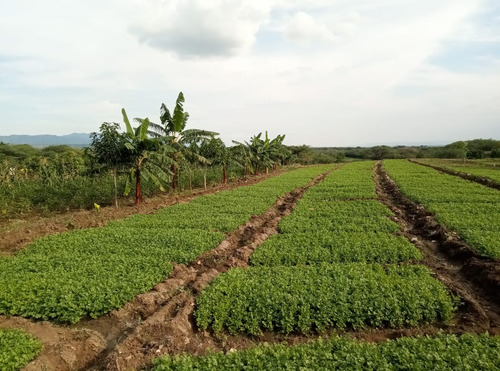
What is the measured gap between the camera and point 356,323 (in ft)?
21.4

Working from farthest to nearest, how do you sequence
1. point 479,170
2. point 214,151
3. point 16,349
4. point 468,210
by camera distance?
point 479,170
point 214,151
point 468,210
point 16,349

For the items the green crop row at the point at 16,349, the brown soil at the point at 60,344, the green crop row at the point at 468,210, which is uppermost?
the green crop row at the point at 468,210

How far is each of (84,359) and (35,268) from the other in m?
4.34

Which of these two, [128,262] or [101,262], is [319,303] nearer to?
[128,262]

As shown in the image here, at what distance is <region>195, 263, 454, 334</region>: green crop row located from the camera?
258 inches

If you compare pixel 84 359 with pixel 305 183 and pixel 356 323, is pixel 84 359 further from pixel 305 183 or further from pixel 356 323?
pixel 305 183

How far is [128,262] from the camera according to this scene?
365 inches

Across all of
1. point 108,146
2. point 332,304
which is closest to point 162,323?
point 332,304

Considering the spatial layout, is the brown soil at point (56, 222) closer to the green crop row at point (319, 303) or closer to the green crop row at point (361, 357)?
the green crop row at point (319, 303)

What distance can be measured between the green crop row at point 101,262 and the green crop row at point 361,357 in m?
3.01

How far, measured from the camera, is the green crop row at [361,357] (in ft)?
15.8

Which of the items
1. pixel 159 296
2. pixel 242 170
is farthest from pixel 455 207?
pixel 242 170

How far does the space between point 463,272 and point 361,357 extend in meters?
6.27

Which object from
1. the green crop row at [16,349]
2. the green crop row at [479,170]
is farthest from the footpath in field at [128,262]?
the green crop row at [479,170]
